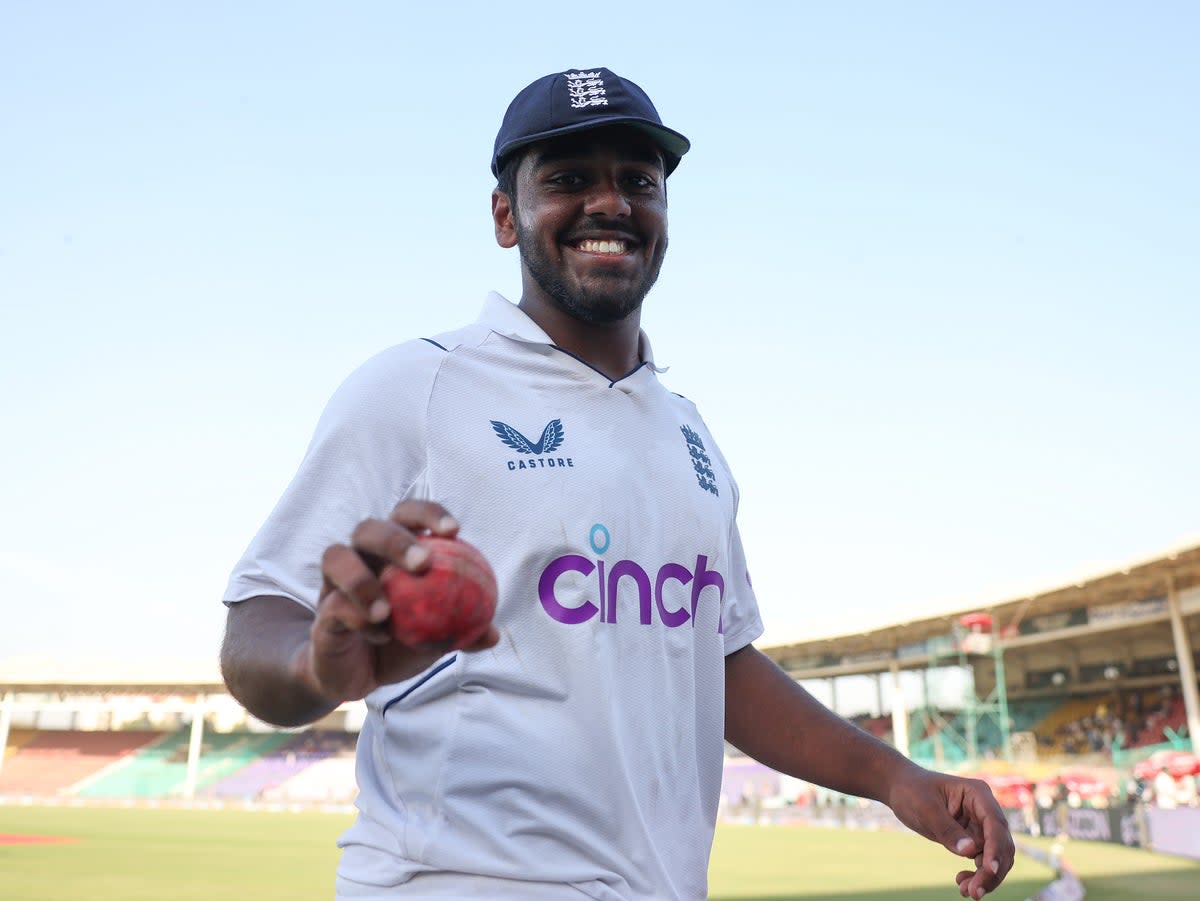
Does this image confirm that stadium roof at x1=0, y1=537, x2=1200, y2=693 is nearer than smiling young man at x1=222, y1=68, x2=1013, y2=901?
No

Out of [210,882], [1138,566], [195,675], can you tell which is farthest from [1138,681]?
[195,675]

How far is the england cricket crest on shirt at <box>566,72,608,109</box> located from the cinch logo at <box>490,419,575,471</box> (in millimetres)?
639

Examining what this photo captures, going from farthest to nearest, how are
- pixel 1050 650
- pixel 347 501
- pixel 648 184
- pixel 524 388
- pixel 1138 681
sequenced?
pixel 1050 650 < pixel 1138 681 < pixel 648 184 < pixel 524 388 < pixel 347 501

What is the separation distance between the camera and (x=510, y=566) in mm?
1786

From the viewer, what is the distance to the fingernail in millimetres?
1120

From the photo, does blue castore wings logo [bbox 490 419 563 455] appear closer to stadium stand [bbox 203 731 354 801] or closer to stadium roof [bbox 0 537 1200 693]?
stadium roof [bbox 0 537 1200 693]

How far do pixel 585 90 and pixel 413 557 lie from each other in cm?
126

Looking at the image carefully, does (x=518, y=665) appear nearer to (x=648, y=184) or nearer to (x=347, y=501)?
(x=347, y=501)

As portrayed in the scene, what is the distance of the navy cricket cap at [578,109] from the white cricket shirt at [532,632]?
0.39m

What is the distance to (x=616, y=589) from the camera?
6.08 feet

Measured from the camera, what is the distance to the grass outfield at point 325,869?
11008mm

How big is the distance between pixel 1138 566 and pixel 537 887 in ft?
85.8

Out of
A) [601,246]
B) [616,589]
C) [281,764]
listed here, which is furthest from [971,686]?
[616,589]

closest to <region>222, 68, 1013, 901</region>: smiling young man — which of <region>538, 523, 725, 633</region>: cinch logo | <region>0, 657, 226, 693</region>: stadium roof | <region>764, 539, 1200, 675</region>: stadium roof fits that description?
<region>538, 523, 725, 633</region>: cinch logo
